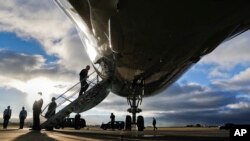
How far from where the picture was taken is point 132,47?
37.9 feet

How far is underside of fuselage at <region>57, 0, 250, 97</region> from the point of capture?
29.5 feet

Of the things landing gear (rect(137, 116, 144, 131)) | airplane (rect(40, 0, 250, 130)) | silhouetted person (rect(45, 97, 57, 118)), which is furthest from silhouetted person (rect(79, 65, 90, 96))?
landing gear (rect(137, 116, 144, 131))

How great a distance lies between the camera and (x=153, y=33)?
1034 cm

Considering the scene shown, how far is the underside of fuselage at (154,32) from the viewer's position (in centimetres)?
898

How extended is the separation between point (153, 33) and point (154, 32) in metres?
0.08

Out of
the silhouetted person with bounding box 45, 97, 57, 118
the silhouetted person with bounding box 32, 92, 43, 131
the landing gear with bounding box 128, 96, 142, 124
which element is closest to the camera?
the landing gear with bounding box 128, 96, 142, 124

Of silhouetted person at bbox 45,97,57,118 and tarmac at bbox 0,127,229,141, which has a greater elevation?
silhouetted person at bbox 45,97,57,118

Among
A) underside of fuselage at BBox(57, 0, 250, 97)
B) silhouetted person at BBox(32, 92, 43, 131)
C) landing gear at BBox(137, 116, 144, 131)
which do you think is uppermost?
underside of fuselage at BBox(57, 0, 250, 97)

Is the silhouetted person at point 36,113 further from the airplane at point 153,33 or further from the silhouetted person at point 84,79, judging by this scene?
the airplane at point 153,33

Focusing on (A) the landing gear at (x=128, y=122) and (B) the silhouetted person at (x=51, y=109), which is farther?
(B) the silhouetted person at (x=51, y=109)

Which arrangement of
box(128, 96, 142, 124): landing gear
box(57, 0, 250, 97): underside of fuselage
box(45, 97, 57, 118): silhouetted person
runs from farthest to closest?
1. box(45, 97, 57, 118): silhouetted person
2. box(128, 96, 142, 124): landing gear
3. box(57, 0, 250, 97): underside of fuselage

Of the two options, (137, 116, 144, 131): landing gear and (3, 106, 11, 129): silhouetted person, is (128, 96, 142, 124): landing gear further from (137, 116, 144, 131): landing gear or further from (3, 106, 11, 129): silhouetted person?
(3, 106, 11, 129): silhouetted person

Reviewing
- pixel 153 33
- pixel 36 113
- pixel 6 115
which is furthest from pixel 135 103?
pixel 6 115

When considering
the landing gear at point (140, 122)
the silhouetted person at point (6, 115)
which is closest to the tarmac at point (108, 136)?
the landing gear at point (140, 122)
